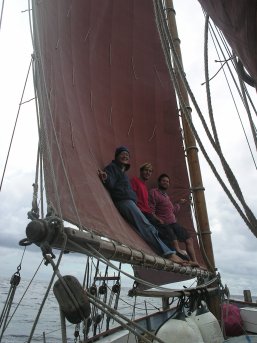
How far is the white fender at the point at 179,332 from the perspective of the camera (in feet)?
8.07

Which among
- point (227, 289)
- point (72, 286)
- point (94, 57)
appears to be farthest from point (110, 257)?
point (227, 289)

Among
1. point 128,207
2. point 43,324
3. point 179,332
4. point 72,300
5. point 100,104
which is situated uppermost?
point 100,104

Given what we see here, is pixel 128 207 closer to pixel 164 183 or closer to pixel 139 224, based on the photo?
pixel 139 224

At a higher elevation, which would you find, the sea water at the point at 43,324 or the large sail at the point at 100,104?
the large sail at the point at 100,104

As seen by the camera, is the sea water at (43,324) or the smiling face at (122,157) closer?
the smiling face at (122,157)

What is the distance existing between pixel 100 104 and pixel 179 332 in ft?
6.82

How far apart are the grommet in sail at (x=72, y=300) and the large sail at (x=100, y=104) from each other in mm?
333

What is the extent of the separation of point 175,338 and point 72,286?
5.03ft

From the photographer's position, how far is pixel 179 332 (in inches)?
97.6

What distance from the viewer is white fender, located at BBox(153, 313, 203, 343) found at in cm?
246

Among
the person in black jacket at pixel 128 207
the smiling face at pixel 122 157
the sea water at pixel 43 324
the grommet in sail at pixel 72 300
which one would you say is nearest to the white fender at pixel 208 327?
the person in black jacket at pixel 128 207

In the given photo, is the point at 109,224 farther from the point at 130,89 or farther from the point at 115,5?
the point at 115,5

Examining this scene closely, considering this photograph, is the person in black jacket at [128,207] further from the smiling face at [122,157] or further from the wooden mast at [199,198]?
the wooden mast at [199,198]

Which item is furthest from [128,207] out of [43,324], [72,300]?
[43,324]
